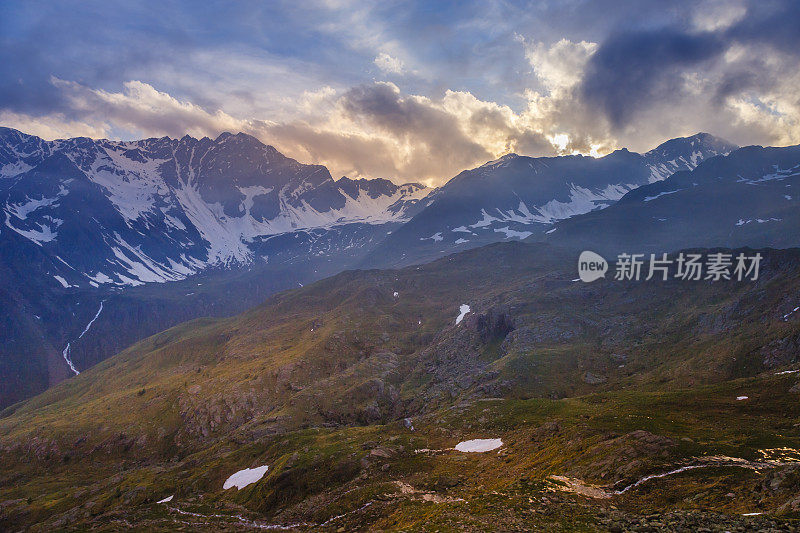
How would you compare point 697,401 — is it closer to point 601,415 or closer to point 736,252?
point 601,415

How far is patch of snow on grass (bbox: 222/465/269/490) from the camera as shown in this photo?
289 feet

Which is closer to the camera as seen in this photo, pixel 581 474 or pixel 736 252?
pixel 581 474

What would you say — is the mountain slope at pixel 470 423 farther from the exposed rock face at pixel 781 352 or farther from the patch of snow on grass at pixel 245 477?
the patch of snow on grass at pixel 245 477

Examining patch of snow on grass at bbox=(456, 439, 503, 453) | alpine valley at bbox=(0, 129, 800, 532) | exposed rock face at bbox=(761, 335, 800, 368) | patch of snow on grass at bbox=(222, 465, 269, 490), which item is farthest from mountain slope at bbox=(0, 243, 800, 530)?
patch of snow on grass at bbox=(222, 465, 269, 490)

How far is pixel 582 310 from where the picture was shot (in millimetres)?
162750

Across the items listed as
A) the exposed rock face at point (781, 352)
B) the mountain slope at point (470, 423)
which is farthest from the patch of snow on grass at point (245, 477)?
the exposed rock face at point (781, 352)

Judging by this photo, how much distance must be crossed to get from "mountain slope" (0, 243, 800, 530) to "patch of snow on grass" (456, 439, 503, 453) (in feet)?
8.08

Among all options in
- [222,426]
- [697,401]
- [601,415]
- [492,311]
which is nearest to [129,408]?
[222,426]

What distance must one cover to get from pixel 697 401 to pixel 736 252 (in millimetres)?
110458

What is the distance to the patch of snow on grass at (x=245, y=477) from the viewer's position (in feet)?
289

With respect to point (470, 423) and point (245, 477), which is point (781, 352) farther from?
point (245, 477)

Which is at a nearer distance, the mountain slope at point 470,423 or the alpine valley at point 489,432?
the alpine valley at point 489,432

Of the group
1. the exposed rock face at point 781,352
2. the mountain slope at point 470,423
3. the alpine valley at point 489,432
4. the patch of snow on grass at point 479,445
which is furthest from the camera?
the exposed rock face at point 781,352

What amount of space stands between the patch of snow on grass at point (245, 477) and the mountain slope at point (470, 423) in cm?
284
